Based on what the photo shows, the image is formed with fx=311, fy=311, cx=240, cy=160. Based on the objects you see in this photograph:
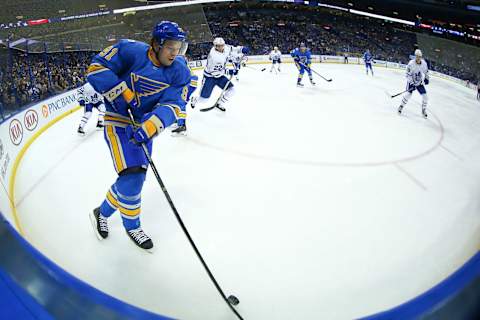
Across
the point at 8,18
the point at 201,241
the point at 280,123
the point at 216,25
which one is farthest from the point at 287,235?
the point at 216,25

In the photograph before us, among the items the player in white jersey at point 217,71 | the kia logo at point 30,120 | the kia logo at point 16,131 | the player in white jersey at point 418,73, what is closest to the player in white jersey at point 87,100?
the kia logo at point 30,120

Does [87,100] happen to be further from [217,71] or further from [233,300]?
[233,300]

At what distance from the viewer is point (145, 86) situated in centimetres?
204

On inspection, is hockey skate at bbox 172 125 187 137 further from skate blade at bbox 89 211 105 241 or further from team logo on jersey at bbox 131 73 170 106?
team logo on jersey at bbox 131 73 170 106

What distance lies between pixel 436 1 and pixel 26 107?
58.2 feet

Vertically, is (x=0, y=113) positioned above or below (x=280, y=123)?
above

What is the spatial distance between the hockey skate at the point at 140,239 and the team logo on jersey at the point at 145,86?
3.12 ft

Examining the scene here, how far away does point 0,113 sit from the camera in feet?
9.95

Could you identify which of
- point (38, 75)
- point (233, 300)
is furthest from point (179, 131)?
point (233, 300)

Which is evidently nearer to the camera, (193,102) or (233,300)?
(233,300)

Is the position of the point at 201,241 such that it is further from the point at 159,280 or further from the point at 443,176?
the point at 443,176

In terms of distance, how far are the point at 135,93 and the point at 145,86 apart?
0.30 feet

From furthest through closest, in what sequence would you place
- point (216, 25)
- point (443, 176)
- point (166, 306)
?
point (216, 25)
point (443, 176)
point (166, 306)

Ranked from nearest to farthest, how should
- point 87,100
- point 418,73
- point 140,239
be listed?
point 140,239
point 87,100
point 418,73
